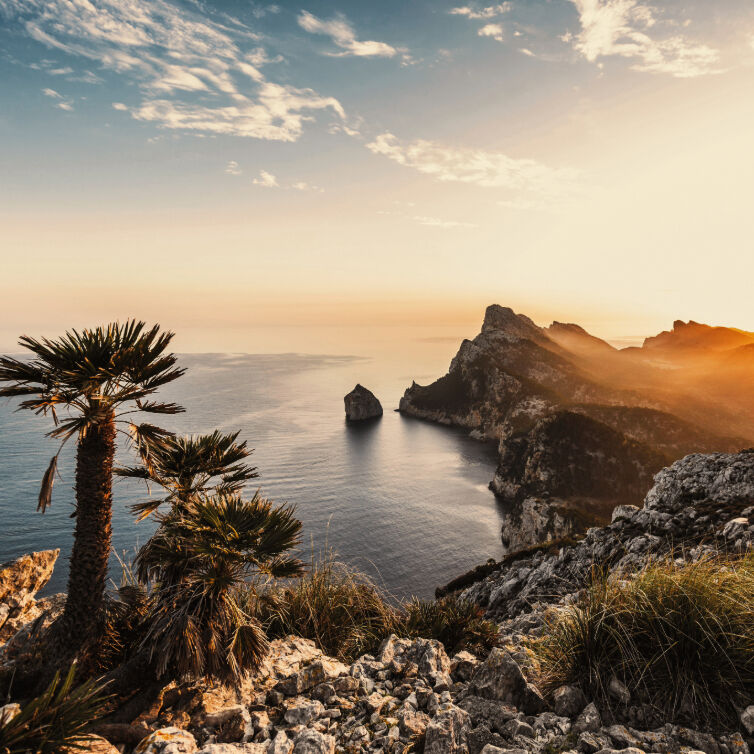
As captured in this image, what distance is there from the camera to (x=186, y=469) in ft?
28.8

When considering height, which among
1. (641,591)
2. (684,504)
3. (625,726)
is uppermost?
(641,591)

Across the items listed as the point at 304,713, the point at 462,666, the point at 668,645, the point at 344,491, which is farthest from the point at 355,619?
the point at 344,491

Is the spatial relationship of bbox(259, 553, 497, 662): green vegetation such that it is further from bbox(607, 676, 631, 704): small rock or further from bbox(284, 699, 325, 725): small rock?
bbox(607, 676, 631, 704): small rock

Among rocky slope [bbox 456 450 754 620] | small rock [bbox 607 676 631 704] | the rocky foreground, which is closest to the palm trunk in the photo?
the rocky foreground

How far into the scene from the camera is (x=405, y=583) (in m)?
59.3

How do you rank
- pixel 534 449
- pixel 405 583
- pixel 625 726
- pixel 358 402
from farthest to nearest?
pixel 358 402 < pixel 534 449 < pixel 405 583 < pixel 625 726

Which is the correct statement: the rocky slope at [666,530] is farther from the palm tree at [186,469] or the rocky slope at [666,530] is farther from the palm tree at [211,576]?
the palm tree at [186,469]

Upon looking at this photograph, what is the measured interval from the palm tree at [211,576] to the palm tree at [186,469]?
52cm

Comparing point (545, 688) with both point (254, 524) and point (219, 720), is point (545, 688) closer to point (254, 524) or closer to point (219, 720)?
point (219, 720)

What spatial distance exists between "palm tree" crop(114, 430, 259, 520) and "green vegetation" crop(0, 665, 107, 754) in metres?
4.16

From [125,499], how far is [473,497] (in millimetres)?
71337

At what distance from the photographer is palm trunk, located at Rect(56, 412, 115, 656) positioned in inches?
284

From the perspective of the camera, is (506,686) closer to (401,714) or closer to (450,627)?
(401,714)

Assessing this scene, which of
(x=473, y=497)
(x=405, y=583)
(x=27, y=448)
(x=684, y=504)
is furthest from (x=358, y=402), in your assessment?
(x=684, y=504)
